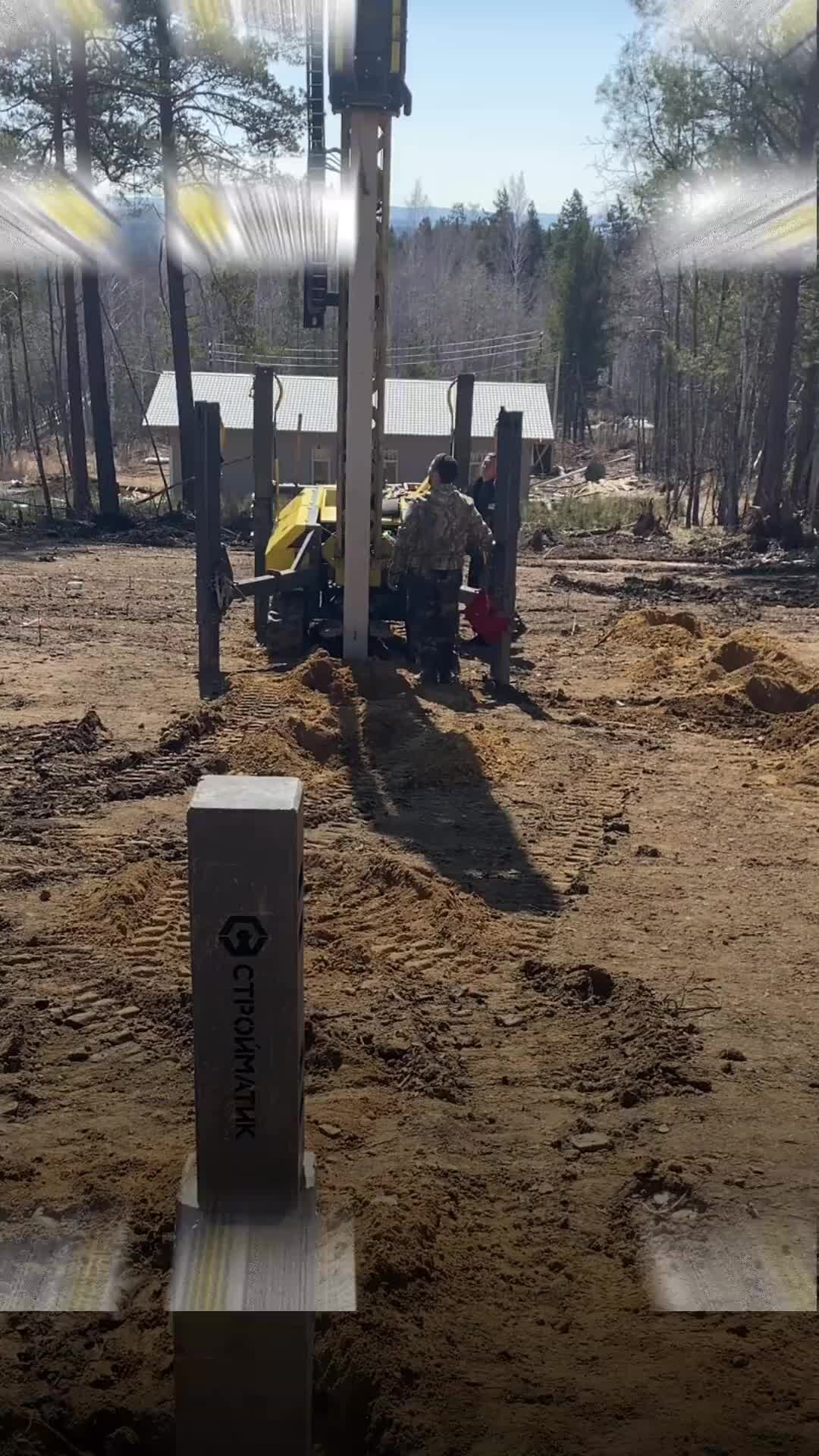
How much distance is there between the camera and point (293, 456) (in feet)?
102

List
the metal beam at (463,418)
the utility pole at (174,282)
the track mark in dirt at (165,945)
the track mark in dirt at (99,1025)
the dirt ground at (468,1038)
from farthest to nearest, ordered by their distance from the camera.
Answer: the utility pole at (174,282) → the metal beam at (463,418) → the track mark in dirt at (165,945) → the track mark in dirt at (99,1025) → the dirt ground at (468,1038)

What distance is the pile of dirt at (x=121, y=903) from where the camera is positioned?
18.9 ft

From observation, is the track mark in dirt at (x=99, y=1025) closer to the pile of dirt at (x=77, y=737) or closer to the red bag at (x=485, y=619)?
the pile of dirt at (x=77, y=737)

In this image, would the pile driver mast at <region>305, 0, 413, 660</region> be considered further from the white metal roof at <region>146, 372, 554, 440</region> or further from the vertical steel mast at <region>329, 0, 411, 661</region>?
the white metal roof at <region>146, 372, 554, 440</region>

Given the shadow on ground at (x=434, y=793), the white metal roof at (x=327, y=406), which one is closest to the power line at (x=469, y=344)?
the white metal roof at (x=327, y=406)

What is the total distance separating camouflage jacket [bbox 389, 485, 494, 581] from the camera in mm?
10492

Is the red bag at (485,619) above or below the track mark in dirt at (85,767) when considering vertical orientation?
above

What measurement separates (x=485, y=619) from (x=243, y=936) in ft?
26.7

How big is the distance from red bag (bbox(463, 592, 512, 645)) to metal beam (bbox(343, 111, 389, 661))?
90 centimetres

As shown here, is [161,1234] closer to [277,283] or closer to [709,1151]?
[709,1151]

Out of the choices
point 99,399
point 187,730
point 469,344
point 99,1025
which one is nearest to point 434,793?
point 187,730

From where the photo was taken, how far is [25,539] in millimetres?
25141

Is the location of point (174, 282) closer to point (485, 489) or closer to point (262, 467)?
point (485, 489)

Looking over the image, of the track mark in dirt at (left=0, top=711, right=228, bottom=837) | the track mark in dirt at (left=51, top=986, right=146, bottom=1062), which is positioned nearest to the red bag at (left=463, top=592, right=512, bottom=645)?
the track mark in dirt at (left=0, top=711, right=228, bottom=837)
